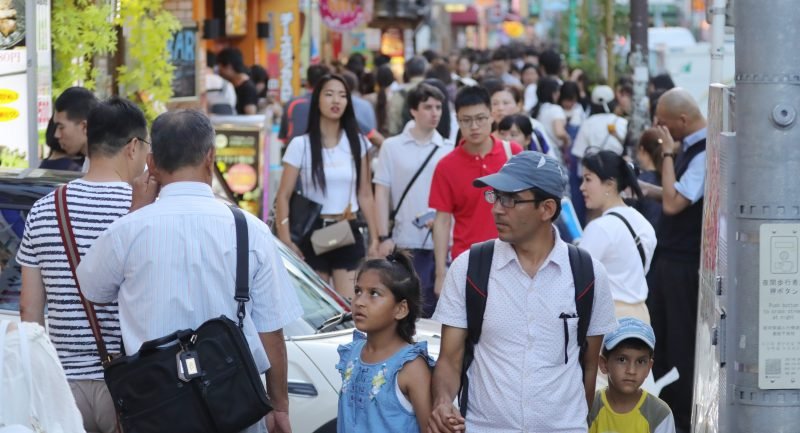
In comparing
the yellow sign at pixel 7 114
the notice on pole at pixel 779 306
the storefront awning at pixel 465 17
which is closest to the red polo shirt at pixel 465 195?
the yellow sign at pixel 7 114

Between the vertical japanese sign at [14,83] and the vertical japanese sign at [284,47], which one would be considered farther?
the vertical japanese sign at [284,47]

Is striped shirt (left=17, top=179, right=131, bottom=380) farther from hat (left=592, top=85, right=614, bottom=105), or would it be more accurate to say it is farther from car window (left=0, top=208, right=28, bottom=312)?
hat (left=592, top=85, right=614, bottom=105)

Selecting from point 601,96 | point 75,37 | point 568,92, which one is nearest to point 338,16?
point 601,96

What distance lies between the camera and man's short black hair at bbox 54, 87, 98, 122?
25.4 ft

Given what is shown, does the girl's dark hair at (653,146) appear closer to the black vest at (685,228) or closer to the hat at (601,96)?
the black vest at (685,228)

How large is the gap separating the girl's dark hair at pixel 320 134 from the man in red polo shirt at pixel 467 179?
1034 millimetres

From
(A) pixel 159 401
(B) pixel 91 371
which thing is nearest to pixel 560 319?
(A) pixel 159 401

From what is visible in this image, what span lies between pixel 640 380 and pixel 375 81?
14.4 m

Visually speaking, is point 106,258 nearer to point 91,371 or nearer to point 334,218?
point 91,371

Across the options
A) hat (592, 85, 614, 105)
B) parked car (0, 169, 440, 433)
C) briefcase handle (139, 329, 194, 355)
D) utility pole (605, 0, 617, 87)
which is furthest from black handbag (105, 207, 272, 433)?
utility pole (605, 0, 617, 87)

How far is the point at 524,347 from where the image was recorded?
4.75 metres

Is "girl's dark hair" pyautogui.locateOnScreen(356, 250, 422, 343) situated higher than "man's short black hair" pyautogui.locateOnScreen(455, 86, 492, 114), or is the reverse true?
"man's short black hair" pyautogui.locateOnScreen(455, 86, 492, 114)

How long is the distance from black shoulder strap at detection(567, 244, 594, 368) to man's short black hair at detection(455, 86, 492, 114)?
12.2 feet

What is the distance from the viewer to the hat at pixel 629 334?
567cm
